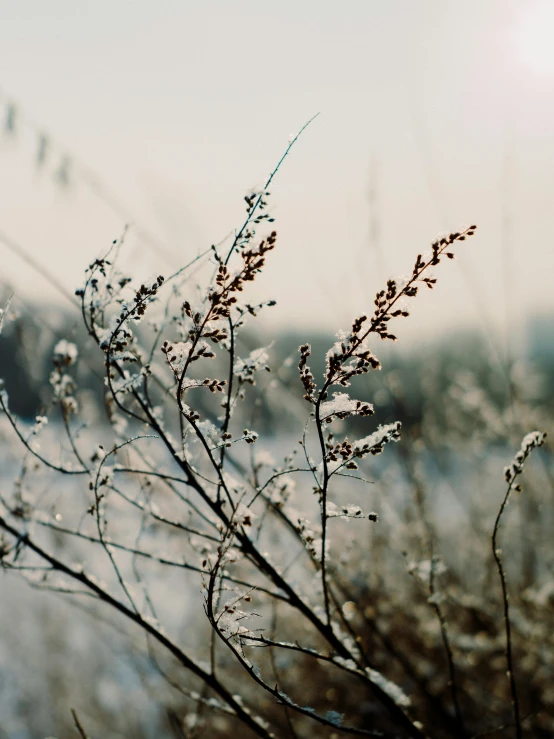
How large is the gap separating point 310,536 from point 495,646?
9.27 feet

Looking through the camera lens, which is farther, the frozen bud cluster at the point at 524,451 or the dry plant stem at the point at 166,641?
the dry plant stem at the point at 166,641

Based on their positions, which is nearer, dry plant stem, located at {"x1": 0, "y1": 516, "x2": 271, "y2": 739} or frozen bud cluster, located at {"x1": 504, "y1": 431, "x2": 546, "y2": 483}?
frozen bud cluster, located at {"x1": 504, "y1": 431, "x2": 546, "y2": 483}

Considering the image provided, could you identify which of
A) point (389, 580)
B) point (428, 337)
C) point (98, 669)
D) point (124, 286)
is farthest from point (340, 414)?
point (98, 669)

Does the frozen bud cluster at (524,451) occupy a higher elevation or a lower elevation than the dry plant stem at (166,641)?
higher

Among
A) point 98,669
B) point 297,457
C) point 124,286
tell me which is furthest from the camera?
point 98,669

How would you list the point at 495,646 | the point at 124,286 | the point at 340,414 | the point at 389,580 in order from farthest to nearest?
the point at 389,580
the point at 495,646
the point at 124,286
the point at 340,414

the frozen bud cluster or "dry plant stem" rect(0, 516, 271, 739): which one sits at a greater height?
the frozen bud cluster

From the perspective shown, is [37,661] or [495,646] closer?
[495,646]

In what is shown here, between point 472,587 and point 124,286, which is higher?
point 472,587

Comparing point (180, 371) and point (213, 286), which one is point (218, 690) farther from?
point (213, 286)

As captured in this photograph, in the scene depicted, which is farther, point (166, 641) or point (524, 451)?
point (166, 641)

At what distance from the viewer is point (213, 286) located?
121 centimetres

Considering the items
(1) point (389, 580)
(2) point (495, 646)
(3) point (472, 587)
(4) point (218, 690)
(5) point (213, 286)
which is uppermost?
(3) point (472, 587)

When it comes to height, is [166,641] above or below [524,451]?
below
